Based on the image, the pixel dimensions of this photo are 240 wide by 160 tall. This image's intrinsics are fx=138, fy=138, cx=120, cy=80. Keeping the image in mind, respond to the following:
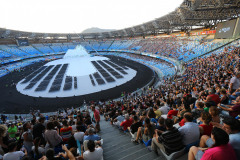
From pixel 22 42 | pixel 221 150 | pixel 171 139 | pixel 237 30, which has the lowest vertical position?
pixel 171 139

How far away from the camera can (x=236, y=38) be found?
79.2 feet

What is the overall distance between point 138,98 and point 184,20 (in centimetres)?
2922

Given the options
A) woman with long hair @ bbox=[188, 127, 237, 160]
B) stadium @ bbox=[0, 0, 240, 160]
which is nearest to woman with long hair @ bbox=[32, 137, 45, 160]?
stadium @ bbox=[0, 0, 240, 160]

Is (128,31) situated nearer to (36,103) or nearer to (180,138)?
(36,103)

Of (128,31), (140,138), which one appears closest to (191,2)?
(140,138)

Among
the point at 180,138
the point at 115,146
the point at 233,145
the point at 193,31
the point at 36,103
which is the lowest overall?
the point at 36,103

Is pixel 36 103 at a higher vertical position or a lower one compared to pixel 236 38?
lower

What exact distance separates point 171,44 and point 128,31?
31.0 metres

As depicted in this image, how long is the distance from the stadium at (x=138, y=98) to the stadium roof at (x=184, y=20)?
232 millimetres

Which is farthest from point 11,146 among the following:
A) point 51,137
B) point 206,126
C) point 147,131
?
point 206,126

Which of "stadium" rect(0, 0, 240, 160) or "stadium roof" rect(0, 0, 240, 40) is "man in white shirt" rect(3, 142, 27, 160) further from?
"stadium roof" rect(0, 0, 240, 40)

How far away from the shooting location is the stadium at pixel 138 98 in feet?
11.1

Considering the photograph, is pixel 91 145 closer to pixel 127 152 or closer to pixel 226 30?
pixel 127 152

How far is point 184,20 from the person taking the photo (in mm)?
35250
